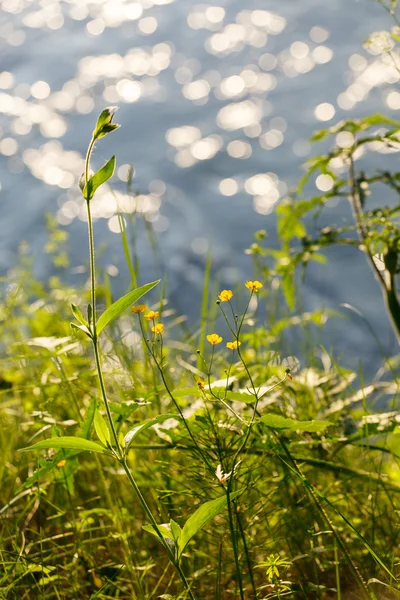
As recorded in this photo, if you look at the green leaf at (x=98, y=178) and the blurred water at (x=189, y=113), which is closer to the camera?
the green leaf at (x=98, y=178)

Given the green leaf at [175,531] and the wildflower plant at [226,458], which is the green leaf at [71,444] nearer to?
the wildflower plant at [226,458]

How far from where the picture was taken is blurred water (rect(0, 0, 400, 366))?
5.77m

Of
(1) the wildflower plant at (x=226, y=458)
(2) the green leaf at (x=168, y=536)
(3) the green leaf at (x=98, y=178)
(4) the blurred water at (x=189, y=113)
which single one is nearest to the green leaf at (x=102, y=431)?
(1) the wildflower plant at (x=226, y=458)

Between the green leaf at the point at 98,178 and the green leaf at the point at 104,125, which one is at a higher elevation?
the green leaf at the point at 104,125

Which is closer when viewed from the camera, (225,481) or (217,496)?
(225,481)

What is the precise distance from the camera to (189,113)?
8.02 m

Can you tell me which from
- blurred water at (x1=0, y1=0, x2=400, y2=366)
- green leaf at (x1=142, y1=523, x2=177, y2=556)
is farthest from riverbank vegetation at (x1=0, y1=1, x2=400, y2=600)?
blurred water at (x1=0, y1=0, x2=400, y2=366)

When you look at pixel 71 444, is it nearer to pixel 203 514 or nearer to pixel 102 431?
pixel 102 431

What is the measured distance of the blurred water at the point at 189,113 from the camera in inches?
227

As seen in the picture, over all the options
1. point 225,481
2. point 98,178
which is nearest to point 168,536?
point 225,481

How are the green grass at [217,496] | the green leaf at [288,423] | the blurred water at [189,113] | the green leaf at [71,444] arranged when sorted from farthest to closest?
the blurred water at [189,113]
the green grass at [217,496]
the green leaf at [288,423]
the green leaf at [71,444]

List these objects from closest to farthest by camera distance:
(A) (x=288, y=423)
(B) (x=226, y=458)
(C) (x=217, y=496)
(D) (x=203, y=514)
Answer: (D) (x=203, y=514)
(A) (x=288, y=423)
(B) (x=226, y=458)
(C) (x=217, y=496)

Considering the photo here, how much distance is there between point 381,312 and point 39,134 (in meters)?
4.46

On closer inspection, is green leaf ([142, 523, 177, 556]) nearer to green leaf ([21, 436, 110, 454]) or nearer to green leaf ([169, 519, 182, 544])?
green leaf ([169, 519, 182, 544])
